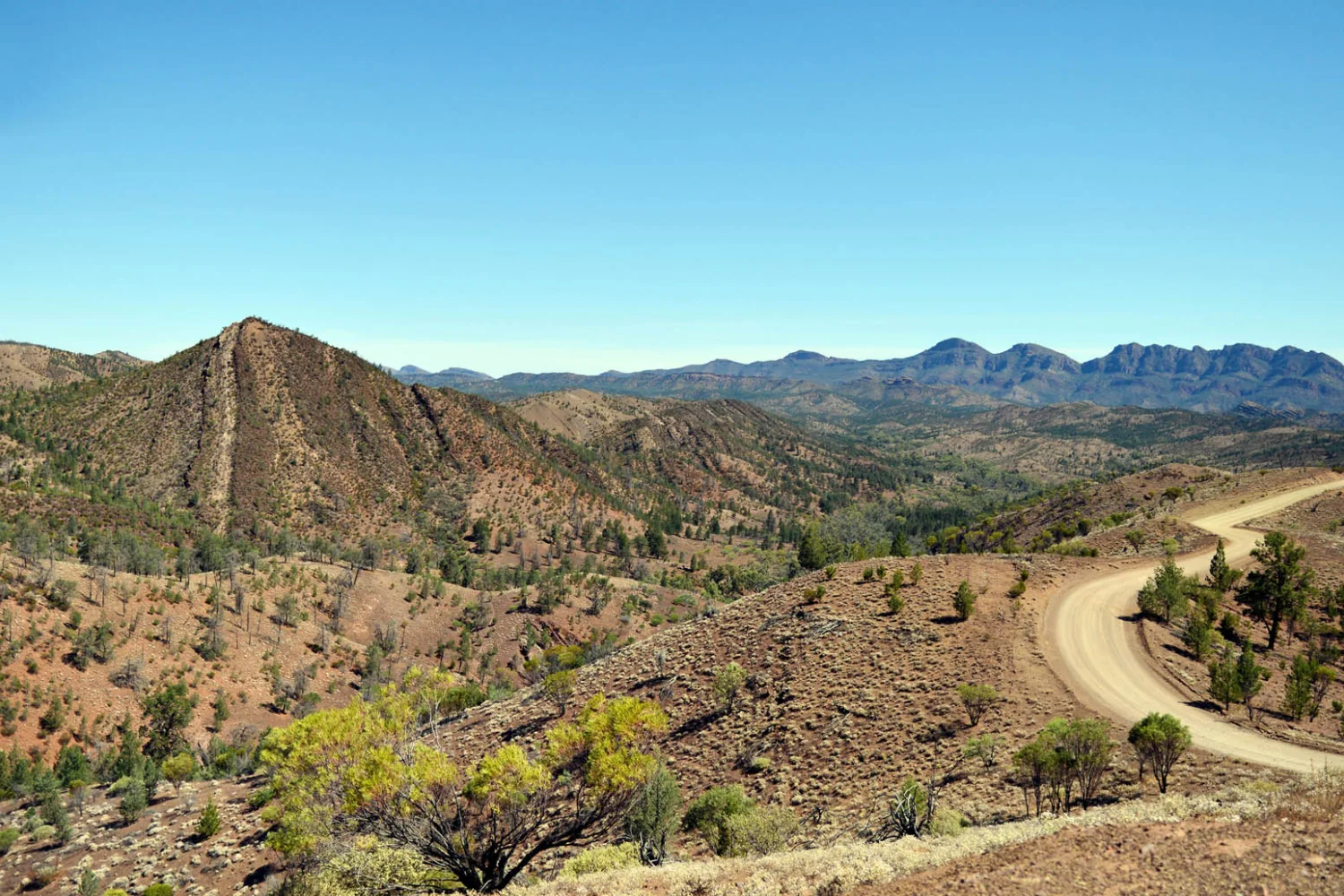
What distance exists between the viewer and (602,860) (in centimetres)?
2147

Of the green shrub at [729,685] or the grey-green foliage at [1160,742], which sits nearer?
the grey-green foliage at [1160,742]

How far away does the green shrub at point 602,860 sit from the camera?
21250 millimetres

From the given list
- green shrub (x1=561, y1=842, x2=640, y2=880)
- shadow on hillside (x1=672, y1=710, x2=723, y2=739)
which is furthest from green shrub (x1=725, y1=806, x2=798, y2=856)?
shadow on hillside (x1=672, y1=710, x2=723, y2=739)

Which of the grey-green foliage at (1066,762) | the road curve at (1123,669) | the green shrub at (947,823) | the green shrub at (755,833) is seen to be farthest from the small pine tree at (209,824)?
the road curve at (1123,669)

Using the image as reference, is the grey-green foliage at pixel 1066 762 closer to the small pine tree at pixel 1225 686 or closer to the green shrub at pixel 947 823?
the green shrub at pixel 947 823

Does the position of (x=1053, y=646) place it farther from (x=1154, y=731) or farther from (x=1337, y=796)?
(x=1337, y=796)

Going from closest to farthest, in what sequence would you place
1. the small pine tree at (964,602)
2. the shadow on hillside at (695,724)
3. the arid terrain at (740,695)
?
the arid terrain at (740,695), the shadow on hillside at (695,724), the small pine tree at (964,602)

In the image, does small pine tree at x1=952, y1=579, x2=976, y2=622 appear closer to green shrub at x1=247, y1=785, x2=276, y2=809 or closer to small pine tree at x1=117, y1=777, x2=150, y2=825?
green shrub at x1=247, y1=785, x2=276, y2=809

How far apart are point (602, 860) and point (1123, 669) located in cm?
2587

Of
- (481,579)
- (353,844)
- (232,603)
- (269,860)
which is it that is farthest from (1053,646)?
(481,579)

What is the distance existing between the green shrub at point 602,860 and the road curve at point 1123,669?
19.8 meters

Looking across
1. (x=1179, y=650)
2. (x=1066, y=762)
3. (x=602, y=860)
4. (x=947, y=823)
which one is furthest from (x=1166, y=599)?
(x=602, y=860)

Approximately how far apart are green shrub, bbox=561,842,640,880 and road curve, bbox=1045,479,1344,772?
19.8 m

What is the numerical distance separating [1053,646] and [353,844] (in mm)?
32092
